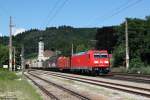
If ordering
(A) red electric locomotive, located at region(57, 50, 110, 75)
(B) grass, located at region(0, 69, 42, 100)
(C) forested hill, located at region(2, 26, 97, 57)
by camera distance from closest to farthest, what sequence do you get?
(B) grass, located at region(0, 69, 42, 100), (A) red electric locomotive, located at region(57, 50, 110, 75), (C) forested hill, located at region(2, 26, 97, 57)

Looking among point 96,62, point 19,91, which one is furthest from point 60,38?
point 19,91

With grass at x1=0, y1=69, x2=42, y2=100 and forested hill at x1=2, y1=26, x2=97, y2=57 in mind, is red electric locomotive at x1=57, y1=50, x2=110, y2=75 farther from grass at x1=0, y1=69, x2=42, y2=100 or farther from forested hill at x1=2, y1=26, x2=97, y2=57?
forested hill at x1=2, y1=26, x2=97, y2=57

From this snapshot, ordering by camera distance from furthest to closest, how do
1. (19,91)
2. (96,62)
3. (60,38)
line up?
1. (60,38)
2. (96,62)
3. (19,91)

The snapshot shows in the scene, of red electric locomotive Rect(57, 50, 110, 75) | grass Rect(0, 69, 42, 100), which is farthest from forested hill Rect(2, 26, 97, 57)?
grass Rect(0, 69, 42, 100)

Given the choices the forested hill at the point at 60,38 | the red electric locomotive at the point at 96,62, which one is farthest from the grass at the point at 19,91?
the forested hill at the point at 60,38

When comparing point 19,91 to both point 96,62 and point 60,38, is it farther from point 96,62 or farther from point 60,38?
point 60,38

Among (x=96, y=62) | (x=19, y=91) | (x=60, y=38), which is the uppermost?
(x=60, y=38)

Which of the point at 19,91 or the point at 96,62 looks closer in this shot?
the point at 19,91

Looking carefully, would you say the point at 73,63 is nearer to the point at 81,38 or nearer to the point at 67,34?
the point at 67,34

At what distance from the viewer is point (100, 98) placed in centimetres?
2219

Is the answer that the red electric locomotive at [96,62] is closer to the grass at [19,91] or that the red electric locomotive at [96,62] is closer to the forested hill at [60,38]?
the grass at [19,91]

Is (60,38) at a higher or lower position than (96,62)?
higher

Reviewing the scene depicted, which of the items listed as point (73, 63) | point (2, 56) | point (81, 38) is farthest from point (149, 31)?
point (81, 38)

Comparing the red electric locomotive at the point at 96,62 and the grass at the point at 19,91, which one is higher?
the red electric locomotive at the point at 96,62
